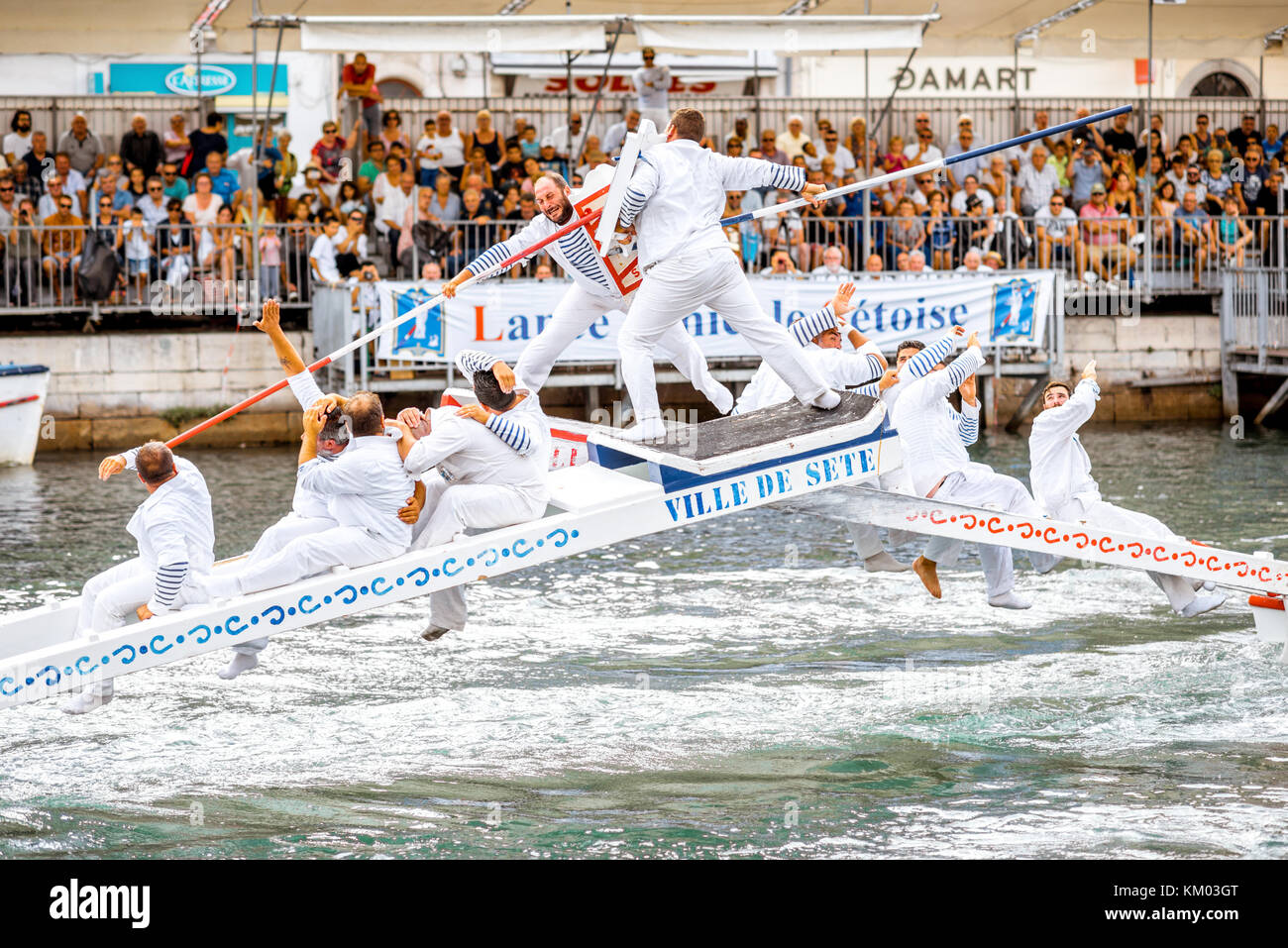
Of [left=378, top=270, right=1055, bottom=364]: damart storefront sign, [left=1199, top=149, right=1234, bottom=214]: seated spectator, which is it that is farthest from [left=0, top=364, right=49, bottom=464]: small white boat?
[left=1199, top=149, right=1234, bottom=214]: seated spectator

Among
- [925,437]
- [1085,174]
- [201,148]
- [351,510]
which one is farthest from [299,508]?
[1085,174]

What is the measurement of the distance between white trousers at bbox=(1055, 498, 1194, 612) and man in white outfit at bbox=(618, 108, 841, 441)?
239 cm

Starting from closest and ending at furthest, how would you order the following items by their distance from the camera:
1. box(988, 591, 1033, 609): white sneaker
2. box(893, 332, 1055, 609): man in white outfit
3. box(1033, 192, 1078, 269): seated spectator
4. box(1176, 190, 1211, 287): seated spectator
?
box(893, 332, 1055, 609): man in white outfit
box(988, 591, 1033, 609): white sneaker
box(1033, 192, 1078, 269): seated spectator
box(1176, 190, 1211, 287): seated spectator

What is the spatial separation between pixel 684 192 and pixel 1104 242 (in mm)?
16115

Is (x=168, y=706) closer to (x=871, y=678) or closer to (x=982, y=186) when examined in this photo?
(x=871, y=678)

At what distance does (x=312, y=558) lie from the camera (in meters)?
9.23

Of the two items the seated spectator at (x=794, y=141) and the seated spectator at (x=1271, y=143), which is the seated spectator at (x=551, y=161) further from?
the seated spectator at (x=1271, y=143)

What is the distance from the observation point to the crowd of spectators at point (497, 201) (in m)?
22.8

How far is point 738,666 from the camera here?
11.7 meters

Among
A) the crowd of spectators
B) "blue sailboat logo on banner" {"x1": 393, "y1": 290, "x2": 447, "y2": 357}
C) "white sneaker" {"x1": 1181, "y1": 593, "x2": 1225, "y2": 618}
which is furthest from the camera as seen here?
the crowd of spectators

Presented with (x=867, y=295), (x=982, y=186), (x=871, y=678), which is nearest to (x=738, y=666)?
(x=871, y=678)

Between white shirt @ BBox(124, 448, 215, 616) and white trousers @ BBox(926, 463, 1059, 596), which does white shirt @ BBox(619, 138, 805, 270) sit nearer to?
white trousers @ BBox(926, 463, 1059, 596)

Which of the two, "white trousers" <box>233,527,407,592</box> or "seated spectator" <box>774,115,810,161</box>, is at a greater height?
"seated spectator" <box>774,115,810,161</box>

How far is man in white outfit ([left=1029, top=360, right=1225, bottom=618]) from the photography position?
432 inches
